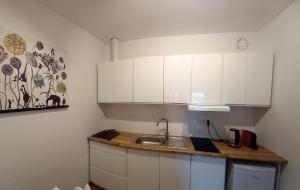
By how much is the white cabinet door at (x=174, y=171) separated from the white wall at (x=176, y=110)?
57 cm

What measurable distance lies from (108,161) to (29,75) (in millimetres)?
1431

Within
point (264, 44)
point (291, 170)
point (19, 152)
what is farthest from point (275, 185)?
point (19, 152)

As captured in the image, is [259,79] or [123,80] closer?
[259,79]

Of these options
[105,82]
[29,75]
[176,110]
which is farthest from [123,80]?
[29,75]

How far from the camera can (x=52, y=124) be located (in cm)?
150

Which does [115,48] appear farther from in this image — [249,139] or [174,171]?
[249,139]

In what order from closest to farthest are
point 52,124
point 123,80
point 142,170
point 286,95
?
point 286,95
point 52,124
point 142,170
point 123,80

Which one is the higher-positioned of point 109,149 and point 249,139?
point 249,139

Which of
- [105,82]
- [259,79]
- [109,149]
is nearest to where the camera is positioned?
[259,79]

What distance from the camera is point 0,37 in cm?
106

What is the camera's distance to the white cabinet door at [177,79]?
5.88 ft

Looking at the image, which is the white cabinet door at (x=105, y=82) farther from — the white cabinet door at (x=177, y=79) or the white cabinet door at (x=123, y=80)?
the white cabinet door at (x=177, y=79)

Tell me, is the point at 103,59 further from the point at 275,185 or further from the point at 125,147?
the point at 275,185

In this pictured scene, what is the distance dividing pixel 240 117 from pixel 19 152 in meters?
2.67
